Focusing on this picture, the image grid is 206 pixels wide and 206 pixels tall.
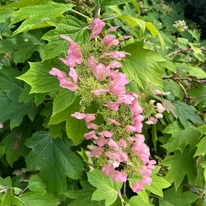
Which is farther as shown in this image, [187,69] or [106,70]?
[187,69]

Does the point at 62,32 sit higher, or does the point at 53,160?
the point at 62,32

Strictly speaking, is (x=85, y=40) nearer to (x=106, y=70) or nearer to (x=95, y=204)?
(x=106, y=70)

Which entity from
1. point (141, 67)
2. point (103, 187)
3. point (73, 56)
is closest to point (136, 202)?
point (103, 187)

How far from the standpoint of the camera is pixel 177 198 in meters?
1.42

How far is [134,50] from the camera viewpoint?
3.35ft

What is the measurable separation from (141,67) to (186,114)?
1.67 feet

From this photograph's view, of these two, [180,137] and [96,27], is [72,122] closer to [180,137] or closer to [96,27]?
[96,27]

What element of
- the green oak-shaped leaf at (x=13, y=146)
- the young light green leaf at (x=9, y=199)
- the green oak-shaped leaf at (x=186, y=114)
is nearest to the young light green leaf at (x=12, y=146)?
the green oak-shaped leaf at (x=13, y=146)

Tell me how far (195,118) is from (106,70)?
2.33ft

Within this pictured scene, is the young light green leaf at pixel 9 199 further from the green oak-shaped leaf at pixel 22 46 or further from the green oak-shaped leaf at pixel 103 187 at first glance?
the green oak-shaped leaf at pixel 22 46

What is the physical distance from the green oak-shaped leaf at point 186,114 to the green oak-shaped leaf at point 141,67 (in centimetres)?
45

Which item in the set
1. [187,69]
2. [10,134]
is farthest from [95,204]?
[187,69]

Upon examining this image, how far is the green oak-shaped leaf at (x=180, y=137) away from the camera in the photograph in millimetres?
1396

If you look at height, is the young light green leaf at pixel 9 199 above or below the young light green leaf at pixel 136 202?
above
